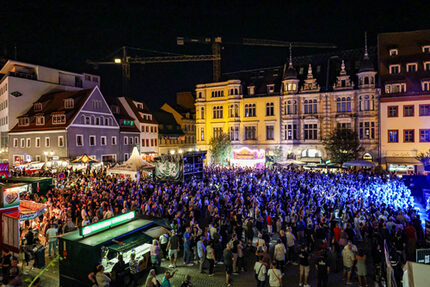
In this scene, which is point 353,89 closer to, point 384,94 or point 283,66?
point 384,94

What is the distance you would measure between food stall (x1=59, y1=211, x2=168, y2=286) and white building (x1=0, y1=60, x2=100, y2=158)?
1660 inches

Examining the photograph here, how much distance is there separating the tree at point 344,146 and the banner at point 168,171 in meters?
20.1

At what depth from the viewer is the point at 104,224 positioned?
10.2 meters

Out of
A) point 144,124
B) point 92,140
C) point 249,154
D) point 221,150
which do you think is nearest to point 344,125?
point 249,154

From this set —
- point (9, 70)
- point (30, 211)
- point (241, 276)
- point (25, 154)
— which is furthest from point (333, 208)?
point (9, 70)

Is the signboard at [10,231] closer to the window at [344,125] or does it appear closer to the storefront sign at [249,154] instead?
the storefront sign at [249,154]

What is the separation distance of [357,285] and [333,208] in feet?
21.5

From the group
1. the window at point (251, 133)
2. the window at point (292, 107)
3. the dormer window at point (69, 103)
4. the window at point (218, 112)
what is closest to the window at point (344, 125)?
the window at point (292, 107)

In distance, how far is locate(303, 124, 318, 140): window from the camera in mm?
39969

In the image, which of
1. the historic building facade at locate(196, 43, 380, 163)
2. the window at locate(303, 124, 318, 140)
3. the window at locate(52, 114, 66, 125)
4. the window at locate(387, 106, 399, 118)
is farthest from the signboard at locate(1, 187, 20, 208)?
the window at locate(387, 106, 399, 118)

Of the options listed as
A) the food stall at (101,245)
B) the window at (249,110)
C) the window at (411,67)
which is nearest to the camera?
the food stall at (101,245)

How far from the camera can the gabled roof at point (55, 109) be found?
39.0m

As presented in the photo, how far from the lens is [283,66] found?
4591cm

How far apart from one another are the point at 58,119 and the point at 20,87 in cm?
993
